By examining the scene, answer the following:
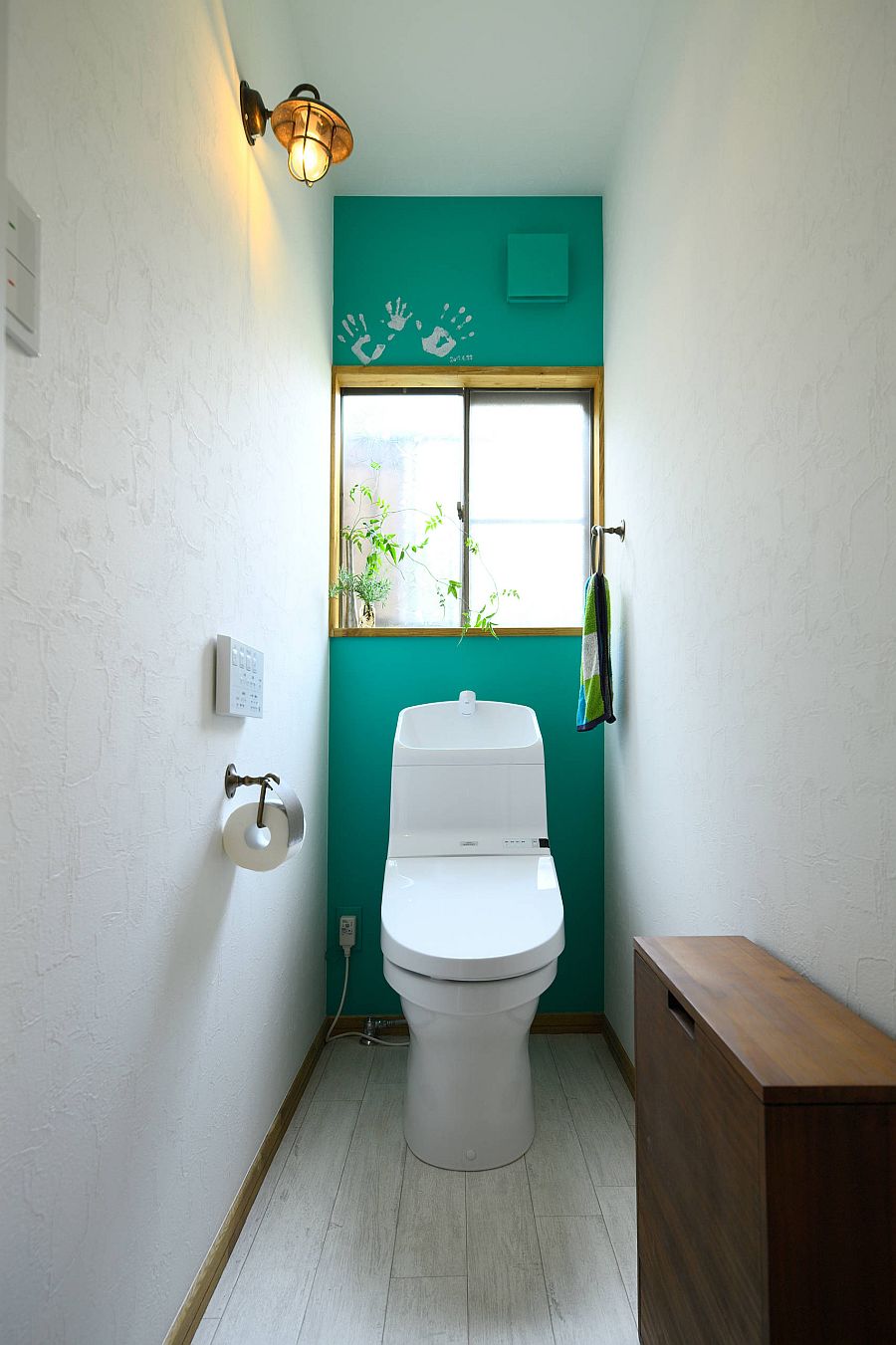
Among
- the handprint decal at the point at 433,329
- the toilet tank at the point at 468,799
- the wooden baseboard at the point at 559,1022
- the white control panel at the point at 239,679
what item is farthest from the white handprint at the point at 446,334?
the wooden baseboard at the point at 559,1022

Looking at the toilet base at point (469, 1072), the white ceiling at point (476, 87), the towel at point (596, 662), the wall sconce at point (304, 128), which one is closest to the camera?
the wall sconce at point (304, 128)

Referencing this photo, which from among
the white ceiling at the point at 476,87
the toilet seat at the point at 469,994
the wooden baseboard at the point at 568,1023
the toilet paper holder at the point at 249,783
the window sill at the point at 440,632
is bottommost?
the wooden baseboard at the point at 568,1023

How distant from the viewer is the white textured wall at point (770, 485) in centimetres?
93

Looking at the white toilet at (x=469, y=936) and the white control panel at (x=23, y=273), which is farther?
the white toilet at (x=469, y=936)

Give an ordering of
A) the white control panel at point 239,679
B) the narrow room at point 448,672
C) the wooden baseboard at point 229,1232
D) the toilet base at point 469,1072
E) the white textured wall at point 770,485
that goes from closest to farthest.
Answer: the narrow room at point 448,672 < the white textured wall at point 770,485 < the wooden baseboard at point 229,1232 < the white control panel at point 239,679 < the toilet base at point 469,1072

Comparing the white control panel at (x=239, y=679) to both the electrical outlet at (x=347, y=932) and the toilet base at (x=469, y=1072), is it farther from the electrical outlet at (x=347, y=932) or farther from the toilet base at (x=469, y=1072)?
the electrical outlet at (x=347, y=932)

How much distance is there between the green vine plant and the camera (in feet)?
8.51

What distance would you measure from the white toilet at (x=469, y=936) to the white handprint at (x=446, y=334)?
1.28m

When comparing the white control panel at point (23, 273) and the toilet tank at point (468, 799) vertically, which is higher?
the white control panel at point (23, 273)

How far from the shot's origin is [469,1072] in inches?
67.2

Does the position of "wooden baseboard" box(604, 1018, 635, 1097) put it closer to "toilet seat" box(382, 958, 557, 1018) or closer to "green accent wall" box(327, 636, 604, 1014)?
"green accent wall" box(327, 636, 604, 1014)

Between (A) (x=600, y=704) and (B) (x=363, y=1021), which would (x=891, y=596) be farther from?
(B) (x=363, y=1021)

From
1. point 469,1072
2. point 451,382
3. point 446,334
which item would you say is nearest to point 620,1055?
point 469,1072

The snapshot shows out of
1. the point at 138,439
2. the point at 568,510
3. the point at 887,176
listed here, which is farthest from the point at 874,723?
the point at 568,510
